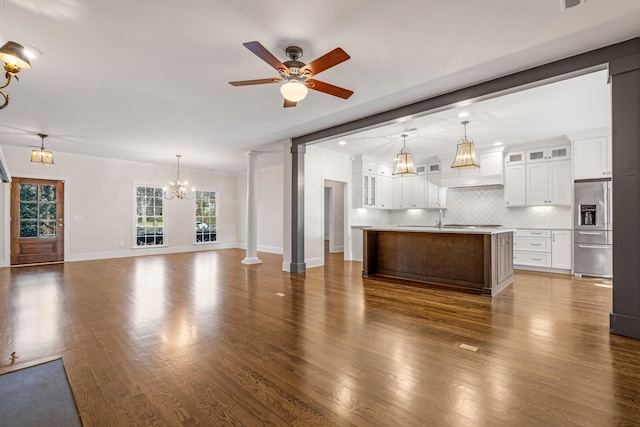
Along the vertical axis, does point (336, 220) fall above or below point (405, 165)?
below

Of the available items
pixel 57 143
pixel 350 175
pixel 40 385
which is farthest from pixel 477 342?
pixel 57 143

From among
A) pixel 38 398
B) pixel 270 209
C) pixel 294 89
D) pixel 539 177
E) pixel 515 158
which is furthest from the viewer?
pixel 270 209

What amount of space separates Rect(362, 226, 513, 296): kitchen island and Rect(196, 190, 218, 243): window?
6906mm

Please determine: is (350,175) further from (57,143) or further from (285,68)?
(57,143)

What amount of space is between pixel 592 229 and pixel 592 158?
Answer: 135 cm

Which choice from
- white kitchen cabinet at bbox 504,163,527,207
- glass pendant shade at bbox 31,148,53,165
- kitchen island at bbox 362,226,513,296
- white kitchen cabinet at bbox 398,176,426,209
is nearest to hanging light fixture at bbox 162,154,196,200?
glass pendant shade at bbox 31,148,53,165

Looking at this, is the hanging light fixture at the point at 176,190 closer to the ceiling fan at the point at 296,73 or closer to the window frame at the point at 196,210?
the window frame at the point at 196,210

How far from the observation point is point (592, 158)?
5785mm

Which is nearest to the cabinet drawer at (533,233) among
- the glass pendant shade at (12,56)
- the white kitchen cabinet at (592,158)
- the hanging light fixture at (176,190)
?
the white kitchen cabinet at (592,158)

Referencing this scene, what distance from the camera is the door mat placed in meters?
1.74

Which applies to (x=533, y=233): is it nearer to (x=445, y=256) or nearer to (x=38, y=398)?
(x=445, y=256)

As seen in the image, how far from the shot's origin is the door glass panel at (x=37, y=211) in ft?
24.0

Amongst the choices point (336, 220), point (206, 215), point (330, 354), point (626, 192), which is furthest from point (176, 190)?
point (626, 192)

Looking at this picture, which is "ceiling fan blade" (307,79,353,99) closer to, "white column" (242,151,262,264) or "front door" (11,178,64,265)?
"white column" (242,151,262,264)
